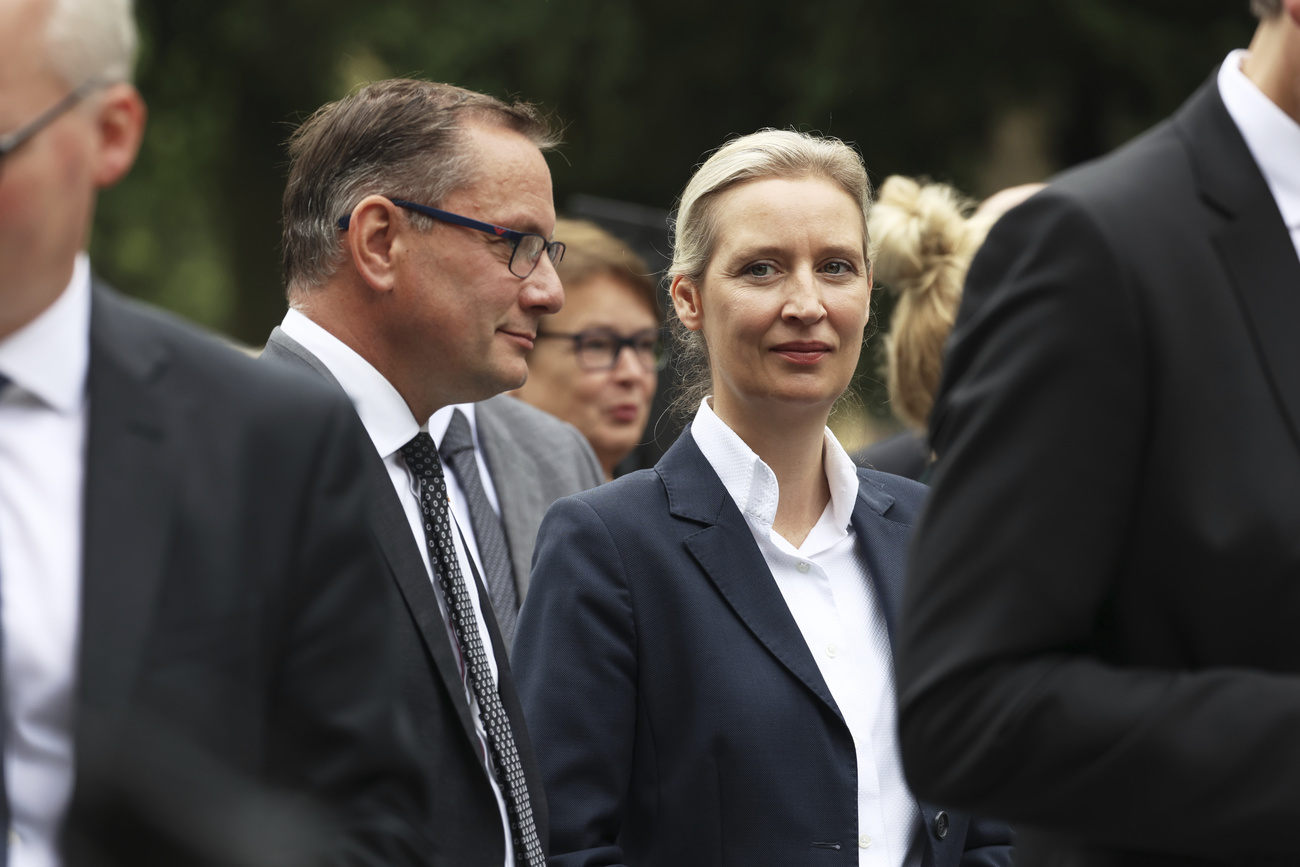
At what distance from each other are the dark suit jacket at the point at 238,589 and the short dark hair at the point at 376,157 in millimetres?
1405

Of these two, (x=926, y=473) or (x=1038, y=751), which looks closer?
(x=1038, y=751)

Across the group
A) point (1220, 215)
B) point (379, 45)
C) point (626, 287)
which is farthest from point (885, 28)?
point (1220, 215)

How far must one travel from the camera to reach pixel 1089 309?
1533mm

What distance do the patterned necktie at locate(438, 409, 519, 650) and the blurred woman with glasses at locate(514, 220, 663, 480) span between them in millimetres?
1927

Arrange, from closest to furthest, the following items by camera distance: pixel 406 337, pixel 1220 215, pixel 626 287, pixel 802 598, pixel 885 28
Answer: pixel 1220 215, pixel 802 598, pixel 406 337, pixel 626 287, pixel 885 28

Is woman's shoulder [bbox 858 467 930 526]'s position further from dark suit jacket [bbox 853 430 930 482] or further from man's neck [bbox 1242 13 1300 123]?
man's neck [bbox 1242 13 1300 123]

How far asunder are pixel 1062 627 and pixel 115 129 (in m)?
1.09

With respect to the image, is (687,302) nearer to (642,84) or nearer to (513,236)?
(513,236)

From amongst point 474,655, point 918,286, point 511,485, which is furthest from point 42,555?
point 918,286

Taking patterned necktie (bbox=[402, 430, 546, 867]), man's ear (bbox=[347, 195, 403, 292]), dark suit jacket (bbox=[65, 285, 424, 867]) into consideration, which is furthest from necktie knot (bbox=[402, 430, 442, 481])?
dark suit jacket (bbox=[65, 285, 424, 867])

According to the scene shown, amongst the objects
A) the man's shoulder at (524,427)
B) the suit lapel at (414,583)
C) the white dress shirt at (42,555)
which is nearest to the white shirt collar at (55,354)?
the white dress shirt at (42,555)

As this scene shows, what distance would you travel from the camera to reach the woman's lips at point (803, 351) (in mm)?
2934

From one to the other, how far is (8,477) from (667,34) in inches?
446

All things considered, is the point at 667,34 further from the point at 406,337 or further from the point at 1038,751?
the point at 1038,751
